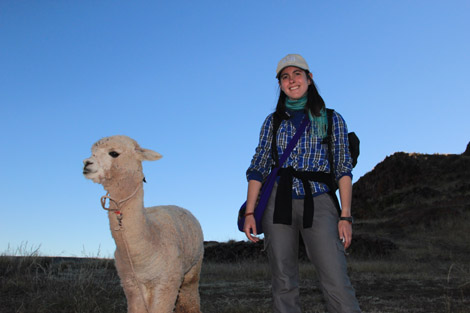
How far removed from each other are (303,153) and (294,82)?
714mm

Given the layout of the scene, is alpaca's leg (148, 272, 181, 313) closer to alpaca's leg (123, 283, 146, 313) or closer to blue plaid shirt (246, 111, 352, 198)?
alpaca's leg (123, 283, 146, 313)

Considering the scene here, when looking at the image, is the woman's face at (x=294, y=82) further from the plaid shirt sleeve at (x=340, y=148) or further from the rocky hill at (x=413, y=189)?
the rocky hill at (x=413, y=189)

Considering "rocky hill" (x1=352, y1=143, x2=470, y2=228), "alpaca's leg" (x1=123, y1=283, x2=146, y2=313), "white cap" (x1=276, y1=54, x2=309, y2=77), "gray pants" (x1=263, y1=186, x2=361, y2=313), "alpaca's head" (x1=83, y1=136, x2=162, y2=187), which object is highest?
"rocky hill" (x1=352, y1=143, x2=470, y2=228)

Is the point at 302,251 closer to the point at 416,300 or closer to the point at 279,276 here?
the point at 416,300

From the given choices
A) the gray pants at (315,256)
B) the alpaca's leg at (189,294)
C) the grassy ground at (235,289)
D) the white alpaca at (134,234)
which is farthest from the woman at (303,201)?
the grassy ground at (235,289)

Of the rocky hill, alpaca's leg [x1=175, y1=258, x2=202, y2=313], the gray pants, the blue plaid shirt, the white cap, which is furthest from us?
the rocky hill

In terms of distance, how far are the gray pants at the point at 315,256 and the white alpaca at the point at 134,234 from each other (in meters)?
0.98

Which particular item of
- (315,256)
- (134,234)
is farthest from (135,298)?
(315,256)

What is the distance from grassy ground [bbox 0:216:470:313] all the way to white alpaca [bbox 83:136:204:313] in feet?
8.21

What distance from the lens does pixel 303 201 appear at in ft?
12.9

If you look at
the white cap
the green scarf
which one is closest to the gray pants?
the green scarf

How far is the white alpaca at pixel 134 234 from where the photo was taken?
3.89 m

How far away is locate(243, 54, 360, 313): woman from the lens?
149 inches

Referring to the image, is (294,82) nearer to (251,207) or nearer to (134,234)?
(251,207)
